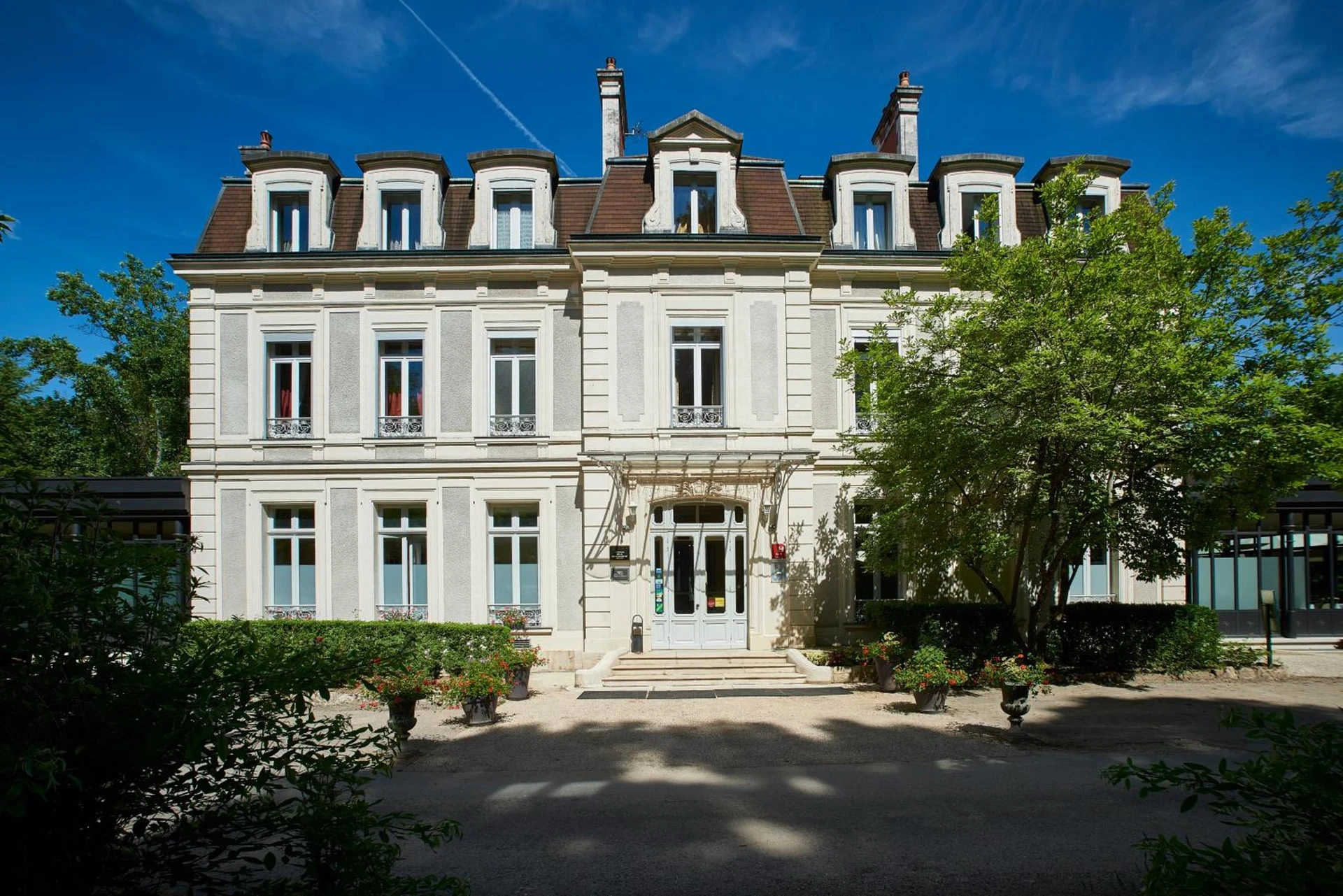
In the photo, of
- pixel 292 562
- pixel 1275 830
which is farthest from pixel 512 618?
pixel 1275 830

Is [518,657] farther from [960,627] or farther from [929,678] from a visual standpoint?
[960,627]

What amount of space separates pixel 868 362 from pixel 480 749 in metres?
8.53

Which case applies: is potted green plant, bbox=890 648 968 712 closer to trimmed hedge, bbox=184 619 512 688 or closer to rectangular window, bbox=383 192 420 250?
trimmed hedge, bbox=184 619 512 688

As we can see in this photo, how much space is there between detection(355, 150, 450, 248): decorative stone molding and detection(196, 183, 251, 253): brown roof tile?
2.53 m

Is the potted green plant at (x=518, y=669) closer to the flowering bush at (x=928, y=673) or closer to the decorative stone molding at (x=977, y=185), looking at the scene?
the flowering bush at (x=928, y=673)

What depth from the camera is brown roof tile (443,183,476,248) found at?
51.7 feet

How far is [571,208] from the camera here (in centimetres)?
1614

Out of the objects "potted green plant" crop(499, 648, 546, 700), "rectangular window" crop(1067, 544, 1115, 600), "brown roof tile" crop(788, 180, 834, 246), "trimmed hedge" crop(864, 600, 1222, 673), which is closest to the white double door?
"trimmed hedge" crop(864, 600, 1222, 673)

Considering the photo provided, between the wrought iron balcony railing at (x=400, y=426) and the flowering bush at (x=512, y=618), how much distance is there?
406 cm

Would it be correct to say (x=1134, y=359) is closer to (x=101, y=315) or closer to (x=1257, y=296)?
(x=1257, y=296)

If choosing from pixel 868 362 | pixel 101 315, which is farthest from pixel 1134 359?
pixel 101 315

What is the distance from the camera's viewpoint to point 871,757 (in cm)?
842

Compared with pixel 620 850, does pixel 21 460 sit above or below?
above

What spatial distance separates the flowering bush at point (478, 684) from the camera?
10.2m
